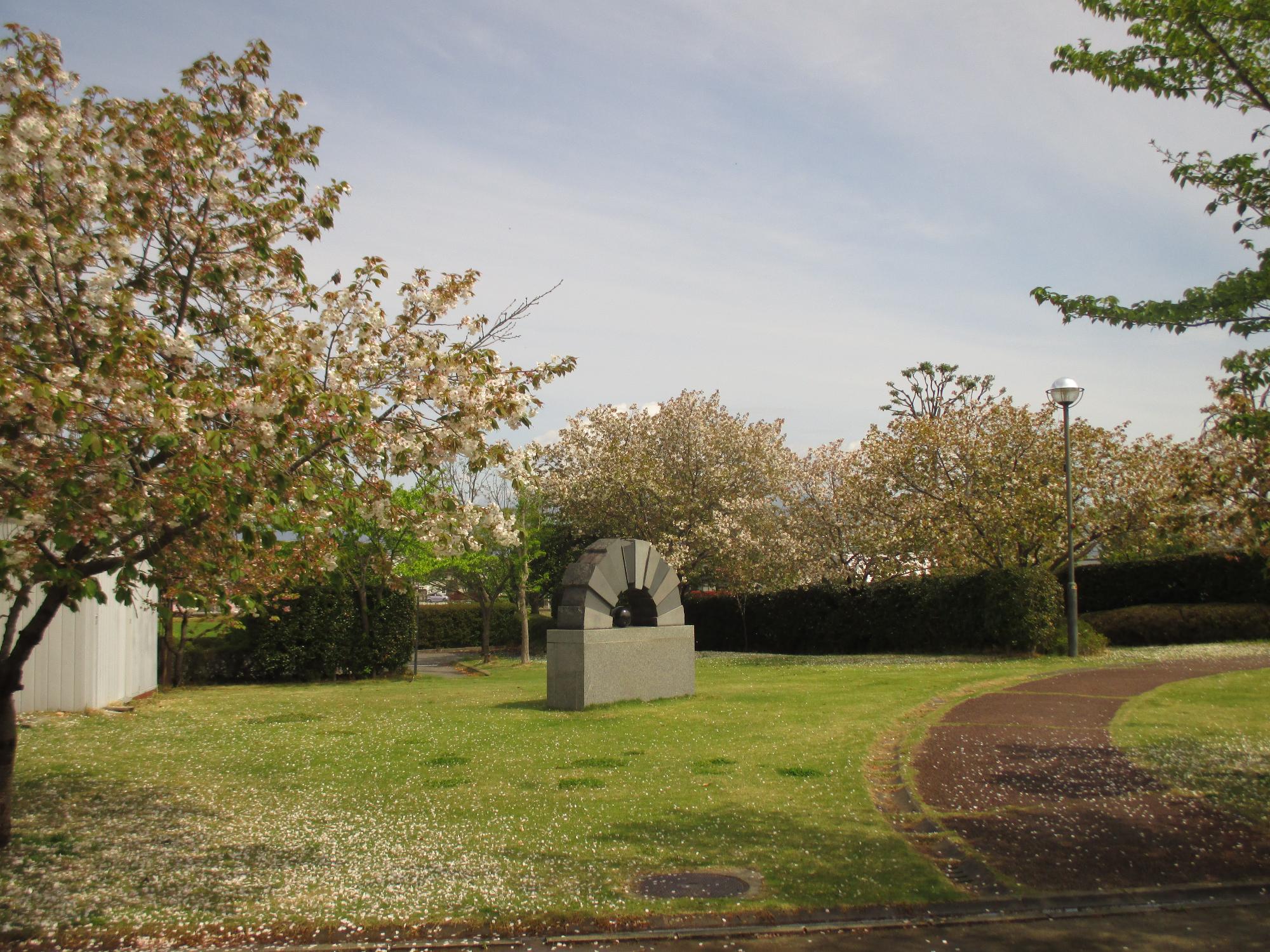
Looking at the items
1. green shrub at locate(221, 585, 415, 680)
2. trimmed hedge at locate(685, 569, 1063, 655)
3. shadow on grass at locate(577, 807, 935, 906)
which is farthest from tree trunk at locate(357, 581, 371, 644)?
shadow on grass at locate(577, 807, 935, 906)

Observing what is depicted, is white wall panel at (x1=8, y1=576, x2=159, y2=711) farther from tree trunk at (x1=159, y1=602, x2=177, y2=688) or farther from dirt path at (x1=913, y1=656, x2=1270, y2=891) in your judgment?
dirt path at (x1=913, y1=656, x2=1270, y2=891)

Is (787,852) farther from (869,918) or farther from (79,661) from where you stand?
(79,661)

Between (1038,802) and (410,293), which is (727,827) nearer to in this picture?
(1038,802)

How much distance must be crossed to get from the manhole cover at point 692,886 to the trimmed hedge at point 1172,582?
2403cm

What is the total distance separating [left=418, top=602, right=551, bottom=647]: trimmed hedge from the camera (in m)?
43.1

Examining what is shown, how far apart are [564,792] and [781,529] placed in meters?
26.3

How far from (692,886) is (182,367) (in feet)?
17.1

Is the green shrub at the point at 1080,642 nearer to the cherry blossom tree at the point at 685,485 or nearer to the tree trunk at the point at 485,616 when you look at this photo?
the cherry blossom tree at the point at 685,485

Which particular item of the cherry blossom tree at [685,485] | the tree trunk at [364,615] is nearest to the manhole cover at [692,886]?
the tree trunk at [364,615]

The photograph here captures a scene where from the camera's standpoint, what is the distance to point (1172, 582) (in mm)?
27984

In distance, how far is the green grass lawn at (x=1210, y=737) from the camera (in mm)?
8672

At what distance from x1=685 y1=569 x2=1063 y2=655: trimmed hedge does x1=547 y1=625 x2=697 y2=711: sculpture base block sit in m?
10.1

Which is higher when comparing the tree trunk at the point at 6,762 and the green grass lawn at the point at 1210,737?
the tree trunk at the point at 6,762

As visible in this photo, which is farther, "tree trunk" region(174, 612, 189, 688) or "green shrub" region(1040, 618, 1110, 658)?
"green shrub" region(1040, 618, 1110, 658)
